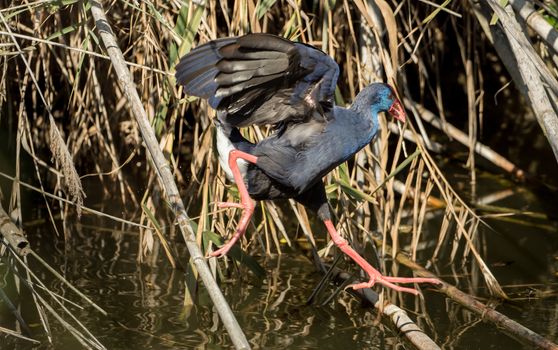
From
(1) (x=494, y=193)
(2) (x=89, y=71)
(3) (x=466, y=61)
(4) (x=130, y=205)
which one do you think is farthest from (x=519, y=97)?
(2) (x=89, y=71)

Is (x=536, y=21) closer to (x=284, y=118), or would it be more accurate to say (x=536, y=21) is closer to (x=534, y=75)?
(x=534, y=75)

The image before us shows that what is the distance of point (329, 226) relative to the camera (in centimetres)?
270

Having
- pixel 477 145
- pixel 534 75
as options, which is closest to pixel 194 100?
pixel 534 75

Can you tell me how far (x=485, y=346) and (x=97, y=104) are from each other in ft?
5.58

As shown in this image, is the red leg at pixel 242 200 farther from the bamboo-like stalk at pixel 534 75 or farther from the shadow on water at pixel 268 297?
the bamboo-like stalk at pixel 534 75

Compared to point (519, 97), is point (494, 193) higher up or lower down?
lower down

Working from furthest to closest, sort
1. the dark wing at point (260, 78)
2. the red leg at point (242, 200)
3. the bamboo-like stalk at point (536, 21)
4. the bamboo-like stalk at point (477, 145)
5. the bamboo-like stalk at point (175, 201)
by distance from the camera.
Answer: the bamboo-like stalk at point (477, 145)
the bamboo-like stalk at point (536, 21)
the red leg at point (242, 200)
the dark wing at point (260, 78)
the bamboo-like stalk at point (175, 201)

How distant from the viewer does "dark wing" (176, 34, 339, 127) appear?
214 cm

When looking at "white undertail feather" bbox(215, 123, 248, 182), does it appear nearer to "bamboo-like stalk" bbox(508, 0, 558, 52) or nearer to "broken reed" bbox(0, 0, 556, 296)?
"broken reed" bbox(0, 0, 556, 296)

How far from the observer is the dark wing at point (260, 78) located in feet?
7.01

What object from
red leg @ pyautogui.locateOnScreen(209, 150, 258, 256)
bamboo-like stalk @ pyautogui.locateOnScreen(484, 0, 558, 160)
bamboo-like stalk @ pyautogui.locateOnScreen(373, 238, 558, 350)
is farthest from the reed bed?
red leg @ pyautogui.locateOnScreen(209, 150, 258, 256)

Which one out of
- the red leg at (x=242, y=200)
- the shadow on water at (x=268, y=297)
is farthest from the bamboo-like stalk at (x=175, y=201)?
the shadow on water at (x=268, y=297)

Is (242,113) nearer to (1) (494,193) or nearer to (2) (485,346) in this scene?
(2) (485,346)

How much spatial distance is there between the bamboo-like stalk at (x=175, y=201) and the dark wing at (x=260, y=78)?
274 millimetres
